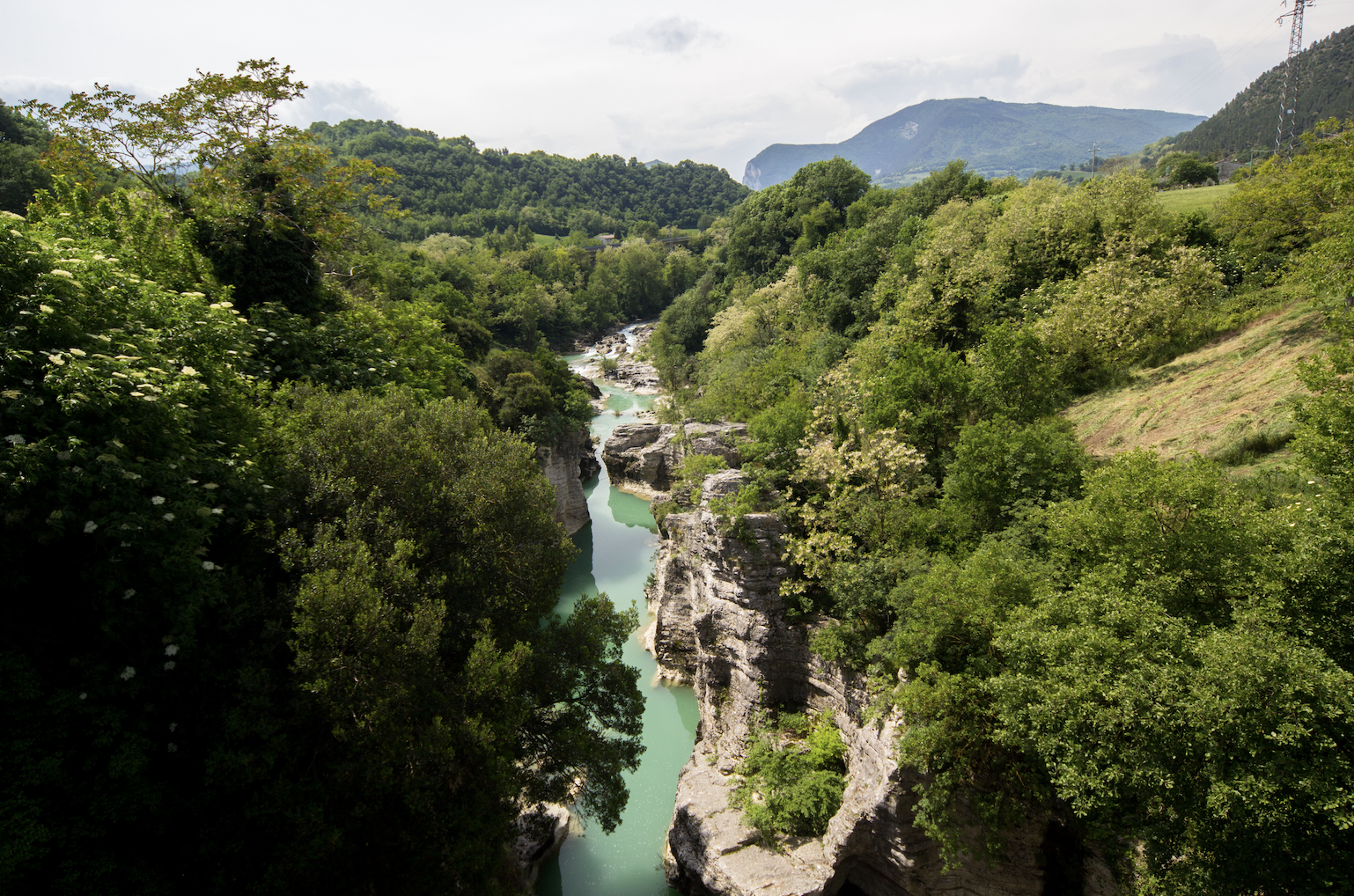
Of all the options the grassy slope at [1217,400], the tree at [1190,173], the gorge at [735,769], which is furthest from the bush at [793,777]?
the tree at [1190,173]

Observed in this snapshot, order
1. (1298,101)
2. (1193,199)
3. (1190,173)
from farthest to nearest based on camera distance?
(1298,101) < (1190,173) < (1193,199)

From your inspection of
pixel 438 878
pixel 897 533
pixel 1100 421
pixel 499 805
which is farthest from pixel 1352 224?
pixel 438 878

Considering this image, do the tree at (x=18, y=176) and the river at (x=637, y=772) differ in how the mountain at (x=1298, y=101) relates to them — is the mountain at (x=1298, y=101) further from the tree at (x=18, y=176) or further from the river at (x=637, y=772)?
the tree at (x=18, y=176)

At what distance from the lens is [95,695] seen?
6.84 metres

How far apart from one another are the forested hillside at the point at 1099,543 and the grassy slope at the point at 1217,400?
0.78ft

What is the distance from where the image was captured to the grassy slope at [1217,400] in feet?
40.8

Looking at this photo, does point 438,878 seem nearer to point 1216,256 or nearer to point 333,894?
point 333,894

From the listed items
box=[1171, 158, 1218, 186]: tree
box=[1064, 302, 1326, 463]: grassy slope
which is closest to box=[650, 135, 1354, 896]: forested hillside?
box=[1064, 302, 1326, 463]: grassy slope

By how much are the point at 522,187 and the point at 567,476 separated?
11948 cm

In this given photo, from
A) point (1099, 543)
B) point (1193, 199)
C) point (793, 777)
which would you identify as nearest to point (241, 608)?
point (793, 777)

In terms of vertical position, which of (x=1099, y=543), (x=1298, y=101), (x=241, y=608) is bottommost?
(x=1099, y=543)

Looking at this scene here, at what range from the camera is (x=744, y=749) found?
16.1 metres

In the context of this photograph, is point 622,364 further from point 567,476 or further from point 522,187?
point 522,187

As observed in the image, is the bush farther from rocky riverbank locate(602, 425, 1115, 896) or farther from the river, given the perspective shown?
the river
